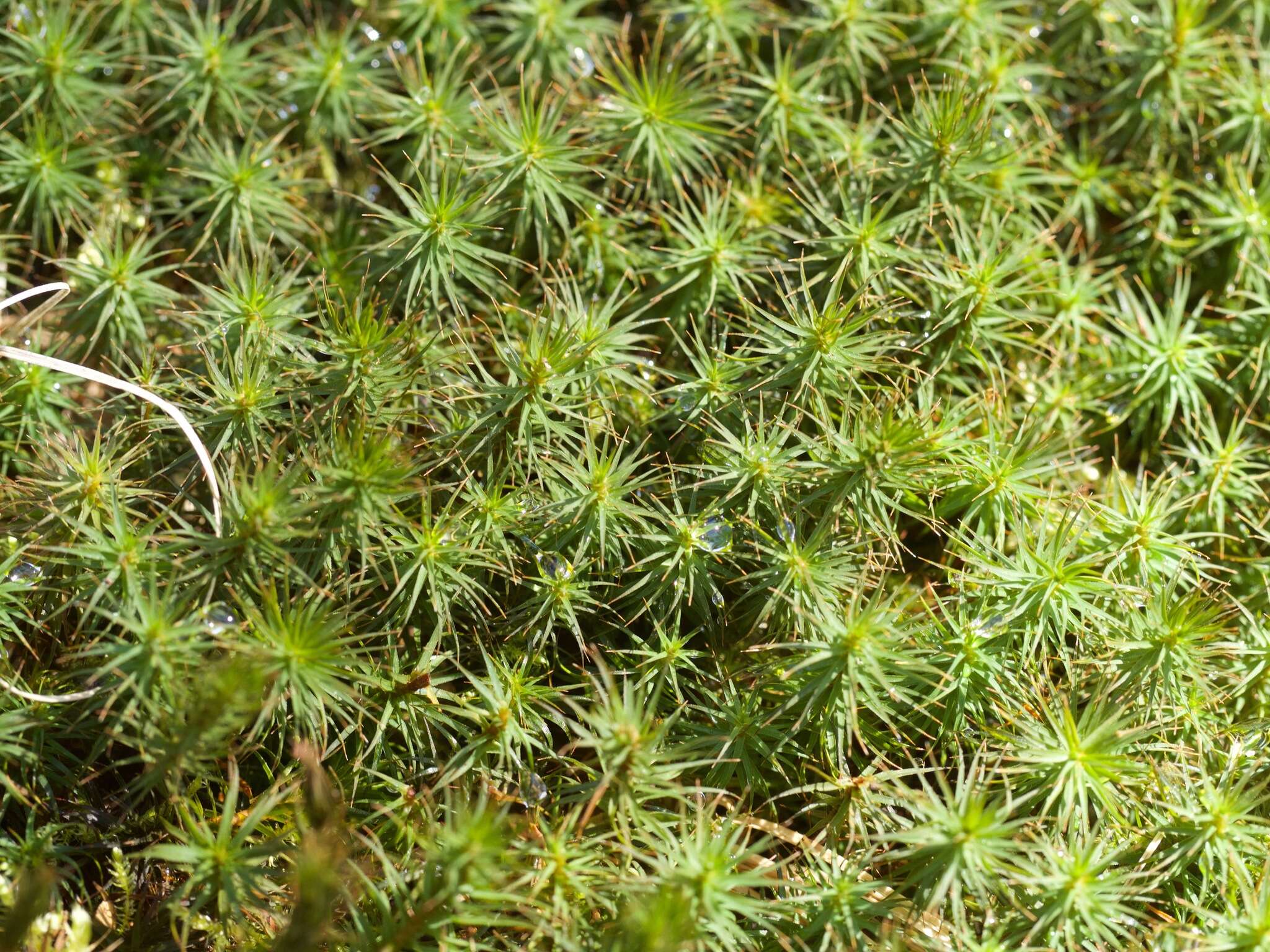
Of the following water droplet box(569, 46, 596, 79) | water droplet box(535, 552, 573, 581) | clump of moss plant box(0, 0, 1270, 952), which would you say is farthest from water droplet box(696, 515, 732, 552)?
A: water droplet box(569, 46, 596, 79)

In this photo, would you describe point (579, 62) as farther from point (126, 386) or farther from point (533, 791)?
point (533, 791)

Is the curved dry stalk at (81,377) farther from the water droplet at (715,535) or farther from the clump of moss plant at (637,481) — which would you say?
the water droplet at (715,535)

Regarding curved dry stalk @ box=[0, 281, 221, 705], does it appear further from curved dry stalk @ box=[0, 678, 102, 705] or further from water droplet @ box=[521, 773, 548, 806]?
water droplet @ box=[521, 773, 548, 806]

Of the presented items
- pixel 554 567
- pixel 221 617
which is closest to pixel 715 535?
pixel 554 567

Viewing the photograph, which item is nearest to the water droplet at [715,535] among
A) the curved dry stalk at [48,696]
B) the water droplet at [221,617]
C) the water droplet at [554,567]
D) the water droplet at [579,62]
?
the water droplet at [554,567]

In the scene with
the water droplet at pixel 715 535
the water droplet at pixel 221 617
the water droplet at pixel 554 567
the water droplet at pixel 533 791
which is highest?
the water droplet at pixel 715 535

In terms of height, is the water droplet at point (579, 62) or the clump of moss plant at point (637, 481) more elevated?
the water droplet at point (579, 62)
